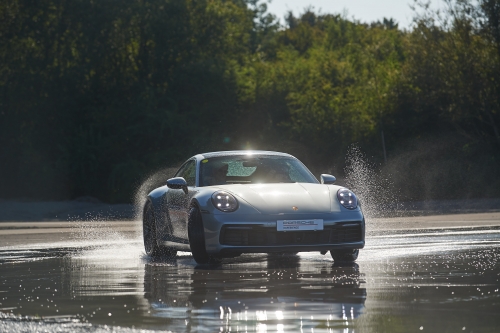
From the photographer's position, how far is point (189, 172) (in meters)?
13.7

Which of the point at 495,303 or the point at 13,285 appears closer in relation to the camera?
the point at 495,303

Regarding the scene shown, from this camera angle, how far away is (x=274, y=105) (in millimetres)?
45719

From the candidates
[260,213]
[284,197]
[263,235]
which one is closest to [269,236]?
[263,235]

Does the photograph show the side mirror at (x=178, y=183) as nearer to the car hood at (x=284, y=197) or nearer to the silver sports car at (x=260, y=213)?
the silver sports car at (x=260, y=213)

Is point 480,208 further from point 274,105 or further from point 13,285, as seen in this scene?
point 13,285

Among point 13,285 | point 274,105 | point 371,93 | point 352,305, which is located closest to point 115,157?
point 274,105

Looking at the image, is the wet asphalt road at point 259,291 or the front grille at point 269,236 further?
the front grille at point 269,236

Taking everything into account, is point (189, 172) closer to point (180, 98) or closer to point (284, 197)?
point (284, 197)

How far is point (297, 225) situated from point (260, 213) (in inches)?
17.0

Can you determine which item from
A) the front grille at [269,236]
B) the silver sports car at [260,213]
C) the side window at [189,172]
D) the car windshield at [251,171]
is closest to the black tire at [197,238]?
the silver sports car at [260,213]

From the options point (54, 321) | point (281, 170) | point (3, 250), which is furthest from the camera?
point (3, 250)

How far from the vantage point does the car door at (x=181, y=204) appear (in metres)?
12.5

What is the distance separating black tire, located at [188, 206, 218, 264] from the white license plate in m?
0.96

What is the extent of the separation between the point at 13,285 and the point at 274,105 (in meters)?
36.2
